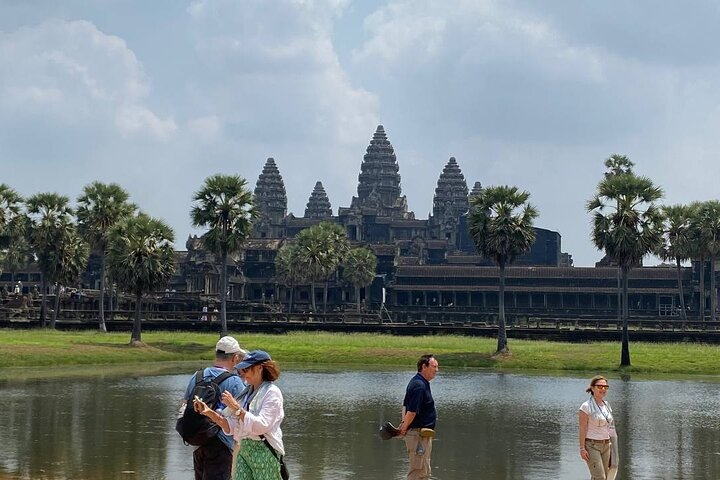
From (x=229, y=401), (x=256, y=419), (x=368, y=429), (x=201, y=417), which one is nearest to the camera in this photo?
(x=229, y=401)

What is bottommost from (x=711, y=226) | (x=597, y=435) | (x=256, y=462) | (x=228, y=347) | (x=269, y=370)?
(x=597, y=435)

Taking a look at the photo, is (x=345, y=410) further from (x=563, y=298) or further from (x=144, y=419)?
(x=563, y=298)

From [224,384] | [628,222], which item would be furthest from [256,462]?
[628,222]

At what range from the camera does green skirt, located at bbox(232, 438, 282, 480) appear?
38.3 feet

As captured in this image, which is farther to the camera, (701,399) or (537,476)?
(701,399)

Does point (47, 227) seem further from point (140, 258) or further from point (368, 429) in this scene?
point (368, 429)

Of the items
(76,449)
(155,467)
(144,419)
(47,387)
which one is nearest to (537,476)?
(155,467)

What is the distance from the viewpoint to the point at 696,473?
23.8m

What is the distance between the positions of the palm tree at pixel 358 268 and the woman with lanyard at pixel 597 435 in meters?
107

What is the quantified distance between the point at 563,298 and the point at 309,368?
75495 mm

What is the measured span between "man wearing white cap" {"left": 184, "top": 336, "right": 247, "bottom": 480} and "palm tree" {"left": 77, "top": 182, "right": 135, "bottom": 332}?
63.1 m

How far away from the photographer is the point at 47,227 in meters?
76.8

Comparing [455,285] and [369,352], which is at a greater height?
[455,285]

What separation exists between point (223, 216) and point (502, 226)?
54.2ft
